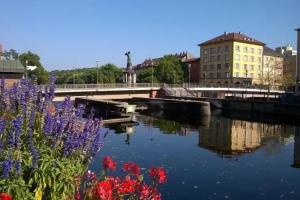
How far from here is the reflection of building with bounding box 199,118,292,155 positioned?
27.2 metres

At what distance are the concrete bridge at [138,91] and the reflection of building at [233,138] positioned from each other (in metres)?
25.0

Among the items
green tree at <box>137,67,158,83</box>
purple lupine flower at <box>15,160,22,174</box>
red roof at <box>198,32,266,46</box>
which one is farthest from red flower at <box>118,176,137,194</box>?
red roof at <box>198,32,266,46</box>

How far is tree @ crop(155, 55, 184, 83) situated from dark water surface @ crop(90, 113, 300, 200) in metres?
75.6

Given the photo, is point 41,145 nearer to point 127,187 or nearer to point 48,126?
point 48,126

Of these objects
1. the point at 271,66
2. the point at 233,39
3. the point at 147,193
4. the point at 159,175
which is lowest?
the point at 147,193

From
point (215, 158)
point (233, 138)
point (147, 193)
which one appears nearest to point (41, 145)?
point (147, 193)

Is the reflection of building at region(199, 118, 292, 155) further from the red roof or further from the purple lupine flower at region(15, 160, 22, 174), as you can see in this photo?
the red roof

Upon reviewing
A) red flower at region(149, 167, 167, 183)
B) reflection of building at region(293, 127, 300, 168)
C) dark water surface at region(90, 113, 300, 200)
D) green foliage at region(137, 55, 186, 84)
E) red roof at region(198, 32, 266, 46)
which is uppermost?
red roof at region(198, 32, 266, 46)

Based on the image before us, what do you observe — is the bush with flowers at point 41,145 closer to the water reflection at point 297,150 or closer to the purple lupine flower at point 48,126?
the purple lupine flower at point 48,126

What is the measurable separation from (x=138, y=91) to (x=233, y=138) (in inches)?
1617

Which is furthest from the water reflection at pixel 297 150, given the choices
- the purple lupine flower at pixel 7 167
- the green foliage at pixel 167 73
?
the green foliage at pixel 167 73

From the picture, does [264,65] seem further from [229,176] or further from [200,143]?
[229,176]

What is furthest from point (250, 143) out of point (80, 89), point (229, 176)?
point (80, 89)

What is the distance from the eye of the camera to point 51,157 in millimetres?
5414
